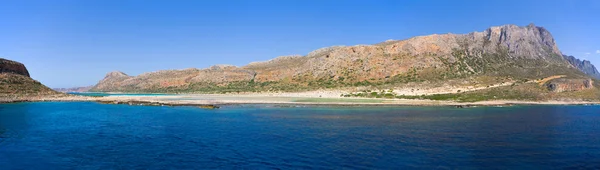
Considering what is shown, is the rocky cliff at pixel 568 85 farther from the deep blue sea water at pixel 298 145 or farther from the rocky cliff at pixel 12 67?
the rocky cliff at pixel 12 67

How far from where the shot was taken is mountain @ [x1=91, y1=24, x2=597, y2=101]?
315ft

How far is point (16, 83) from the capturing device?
81500 millimetres

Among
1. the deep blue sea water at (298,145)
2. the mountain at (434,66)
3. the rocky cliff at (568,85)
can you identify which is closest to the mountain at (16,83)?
the deep blue sea water at (298,145)

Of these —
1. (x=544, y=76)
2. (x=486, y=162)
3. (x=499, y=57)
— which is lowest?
(x=486, y=162)

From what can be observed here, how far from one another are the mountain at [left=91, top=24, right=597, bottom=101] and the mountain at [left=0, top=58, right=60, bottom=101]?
59.9 metres

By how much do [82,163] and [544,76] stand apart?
101 metres

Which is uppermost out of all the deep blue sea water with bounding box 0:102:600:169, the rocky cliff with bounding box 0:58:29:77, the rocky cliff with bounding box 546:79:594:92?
the rocky cliff with bounding box 0:58:29:77

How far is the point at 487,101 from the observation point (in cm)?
7388

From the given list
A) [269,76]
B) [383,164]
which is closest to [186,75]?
[269,76]

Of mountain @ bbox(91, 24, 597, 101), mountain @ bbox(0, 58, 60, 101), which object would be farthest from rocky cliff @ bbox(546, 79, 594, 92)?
mountain @ bbox(0, 58, 60, 101)

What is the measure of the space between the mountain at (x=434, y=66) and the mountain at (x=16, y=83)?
5988 centimetres

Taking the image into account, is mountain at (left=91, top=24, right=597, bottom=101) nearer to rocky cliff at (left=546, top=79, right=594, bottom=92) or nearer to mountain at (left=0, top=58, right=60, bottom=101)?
rocky cliff at (left=546, top=79, right=594, bottom=92)

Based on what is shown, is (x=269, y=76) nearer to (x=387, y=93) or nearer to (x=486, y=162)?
(x=387, y=93)

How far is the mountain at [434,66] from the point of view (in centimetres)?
9594
